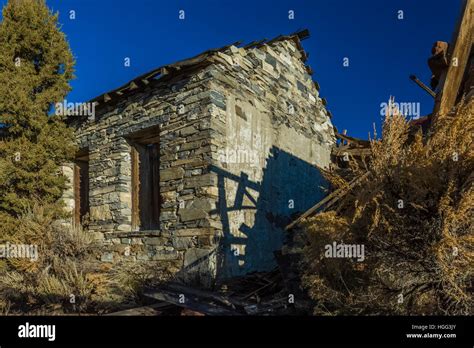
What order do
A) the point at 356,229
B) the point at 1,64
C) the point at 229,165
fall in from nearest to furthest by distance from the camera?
the point at 356,229
the point at 229,165
the point at 1,64

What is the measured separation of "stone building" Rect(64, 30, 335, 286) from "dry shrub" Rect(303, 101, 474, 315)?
8.38ft

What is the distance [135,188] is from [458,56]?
18.7 ft

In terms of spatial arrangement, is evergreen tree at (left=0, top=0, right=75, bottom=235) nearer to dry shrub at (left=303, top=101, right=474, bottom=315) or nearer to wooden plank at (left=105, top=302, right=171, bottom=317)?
wooden plank at (left=105, top=302, right=171, bottom=317)

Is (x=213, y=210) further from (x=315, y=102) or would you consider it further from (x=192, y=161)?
(x=315, y=102)

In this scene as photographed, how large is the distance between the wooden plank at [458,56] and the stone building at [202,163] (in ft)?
11.0

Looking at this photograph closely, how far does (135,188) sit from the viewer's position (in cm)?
742

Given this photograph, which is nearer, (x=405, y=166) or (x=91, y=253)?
(x=405, y=166)

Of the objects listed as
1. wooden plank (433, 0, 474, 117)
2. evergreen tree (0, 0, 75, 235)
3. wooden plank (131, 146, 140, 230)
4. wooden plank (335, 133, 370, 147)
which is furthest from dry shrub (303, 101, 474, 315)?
evergreen tree (0, 0, 75, 235)

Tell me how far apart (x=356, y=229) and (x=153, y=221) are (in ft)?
14.6

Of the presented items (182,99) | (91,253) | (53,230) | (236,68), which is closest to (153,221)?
(91,253)

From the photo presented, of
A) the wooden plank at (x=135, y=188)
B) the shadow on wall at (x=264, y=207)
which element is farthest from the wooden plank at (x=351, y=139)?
the wooden plank at (x=135, y=188)

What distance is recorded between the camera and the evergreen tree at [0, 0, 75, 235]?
7656mm

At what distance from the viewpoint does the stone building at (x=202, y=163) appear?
6070 mm

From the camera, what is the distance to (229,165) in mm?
6355
